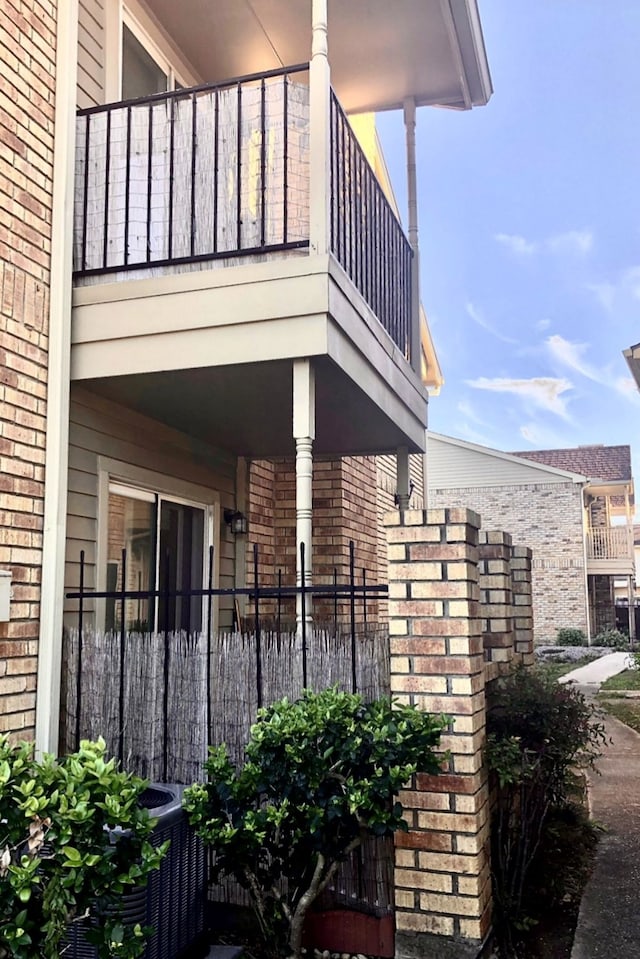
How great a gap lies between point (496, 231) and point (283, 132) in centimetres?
8704

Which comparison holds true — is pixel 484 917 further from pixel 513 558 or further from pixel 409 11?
pixel 409 11

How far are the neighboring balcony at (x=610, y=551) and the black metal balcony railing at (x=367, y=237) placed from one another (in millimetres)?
21710

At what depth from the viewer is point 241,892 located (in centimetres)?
360

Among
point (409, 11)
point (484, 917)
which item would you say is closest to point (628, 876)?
point (484, 917)

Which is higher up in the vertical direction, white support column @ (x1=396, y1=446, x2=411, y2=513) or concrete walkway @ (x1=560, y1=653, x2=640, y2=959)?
white support column @ (x1=396, y1=446, x2=411, y2=513)

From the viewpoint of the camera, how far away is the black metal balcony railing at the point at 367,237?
454cm

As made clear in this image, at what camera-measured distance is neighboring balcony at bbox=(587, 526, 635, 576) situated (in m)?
26.0

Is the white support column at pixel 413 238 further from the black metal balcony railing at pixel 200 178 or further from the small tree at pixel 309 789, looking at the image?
the small tree at pixel 309 789

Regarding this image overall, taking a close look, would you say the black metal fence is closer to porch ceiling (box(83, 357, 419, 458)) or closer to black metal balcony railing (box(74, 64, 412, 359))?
porch ceiling (box(83, 357, 419, 458))

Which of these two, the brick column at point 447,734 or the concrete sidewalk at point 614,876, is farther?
the concrete sidewalk at point 614,876

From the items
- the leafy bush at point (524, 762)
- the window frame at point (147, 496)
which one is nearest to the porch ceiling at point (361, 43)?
the window frame at point (147, 496)

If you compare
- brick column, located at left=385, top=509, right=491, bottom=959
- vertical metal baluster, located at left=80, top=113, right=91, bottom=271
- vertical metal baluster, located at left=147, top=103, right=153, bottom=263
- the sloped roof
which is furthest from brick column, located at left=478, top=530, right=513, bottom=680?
the sloped roof

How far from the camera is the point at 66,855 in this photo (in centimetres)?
211

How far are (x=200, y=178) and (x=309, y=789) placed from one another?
3.26m
